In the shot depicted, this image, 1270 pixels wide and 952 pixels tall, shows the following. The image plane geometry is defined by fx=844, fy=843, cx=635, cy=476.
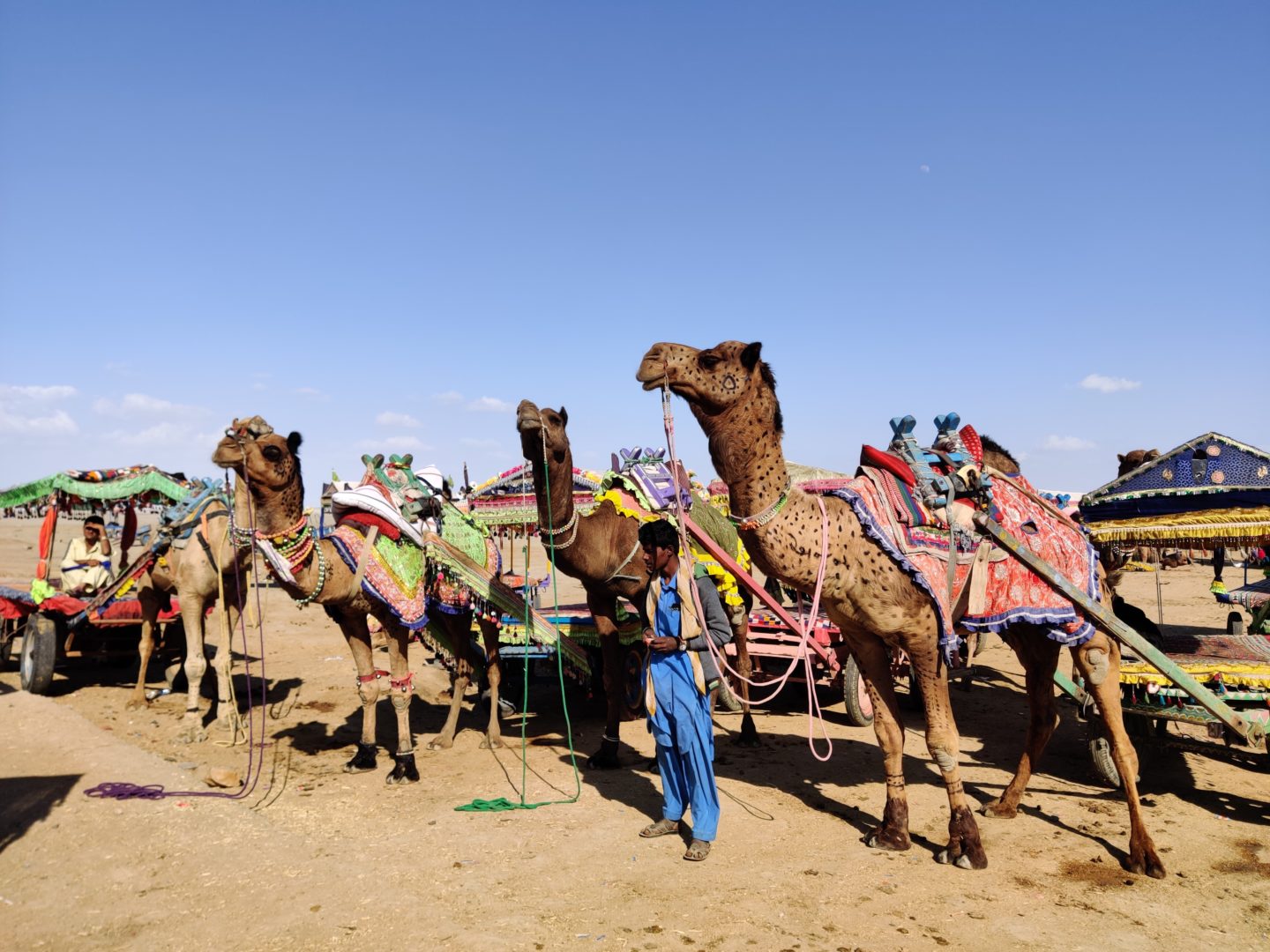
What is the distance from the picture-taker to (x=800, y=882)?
17.0 feet

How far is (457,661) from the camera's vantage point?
9320 mm

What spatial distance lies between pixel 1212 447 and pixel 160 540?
37.5ft

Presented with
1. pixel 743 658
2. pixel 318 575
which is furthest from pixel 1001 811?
pixel 318 575

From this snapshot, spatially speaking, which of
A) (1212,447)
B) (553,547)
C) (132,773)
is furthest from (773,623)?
(132,773)

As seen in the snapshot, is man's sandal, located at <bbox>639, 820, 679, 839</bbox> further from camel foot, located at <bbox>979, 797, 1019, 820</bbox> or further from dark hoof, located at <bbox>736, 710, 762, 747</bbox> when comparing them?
dark hoof, located at <bbox>736, 710, 762, 747</bbox>

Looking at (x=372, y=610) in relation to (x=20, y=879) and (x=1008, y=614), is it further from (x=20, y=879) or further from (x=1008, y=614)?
(x=1008, y=614)

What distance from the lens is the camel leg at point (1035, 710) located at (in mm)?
6500

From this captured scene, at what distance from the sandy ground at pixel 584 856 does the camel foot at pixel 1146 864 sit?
0.11 meters

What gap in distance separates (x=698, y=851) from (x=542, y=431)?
11.2ft

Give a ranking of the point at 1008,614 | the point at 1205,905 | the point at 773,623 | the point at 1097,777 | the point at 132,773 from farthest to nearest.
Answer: the point at 773,623 < the point at 1097,777 < the point at 132,773 < the point at 1008,614 < the point at 1205,905

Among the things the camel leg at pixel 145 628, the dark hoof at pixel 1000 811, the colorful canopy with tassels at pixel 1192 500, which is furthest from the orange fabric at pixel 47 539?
the colorful canopy with tassels at pixel 1192 500

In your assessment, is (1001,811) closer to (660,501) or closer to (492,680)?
(660,501)

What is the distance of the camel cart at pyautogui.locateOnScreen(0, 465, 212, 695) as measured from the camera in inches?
441

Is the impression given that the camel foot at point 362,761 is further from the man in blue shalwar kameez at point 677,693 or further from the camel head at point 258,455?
the man in blue shalwar kameez at point 677,693
